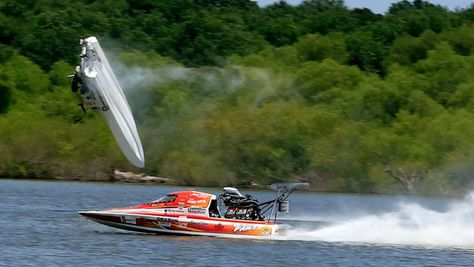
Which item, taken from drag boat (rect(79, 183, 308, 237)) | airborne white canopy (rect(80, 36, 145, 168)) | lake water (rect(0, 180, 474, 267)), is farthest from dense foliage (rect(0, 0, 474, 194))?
airborne white canopy (rect(80, 36, 145, 168))

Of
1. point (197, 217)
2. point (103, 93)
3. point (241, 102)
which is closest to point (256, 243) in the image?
point (197, 217)

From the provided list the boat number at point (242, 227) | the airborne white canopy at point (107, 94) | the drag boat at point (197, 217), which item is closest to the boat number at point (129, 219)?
the drag boat at point (197, 217)

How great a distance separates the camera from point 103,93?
138ft

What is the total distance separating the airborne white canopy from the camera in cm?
4138

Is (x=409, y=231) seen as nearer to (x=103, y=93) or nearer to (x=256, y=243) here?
(x=256, y=243)

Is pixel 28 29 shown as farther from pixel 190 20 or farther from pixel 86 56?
pixel 86 56

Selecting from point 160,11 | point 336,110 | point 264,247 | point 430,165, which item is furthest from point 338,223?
point 160,11

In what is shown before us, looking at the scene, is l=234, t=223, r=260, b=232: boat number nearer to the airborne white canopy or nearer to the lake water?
the lake water

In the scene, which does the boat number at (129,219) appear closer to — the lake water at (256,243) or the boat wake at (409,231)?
the lake water at (256,243)

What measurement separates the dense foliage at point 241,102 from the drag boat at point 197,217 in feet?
109

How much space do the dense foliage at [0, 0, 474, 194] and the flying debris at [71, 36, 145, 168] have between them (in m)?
36.9

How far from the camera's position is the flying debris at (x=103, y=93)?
136ft

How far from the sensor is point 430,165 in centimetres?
9938

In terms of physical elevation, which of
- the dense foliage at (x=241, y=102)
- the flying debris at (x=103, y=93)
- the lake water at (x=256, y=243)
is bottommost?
the lake water at (x=256, y=243)
